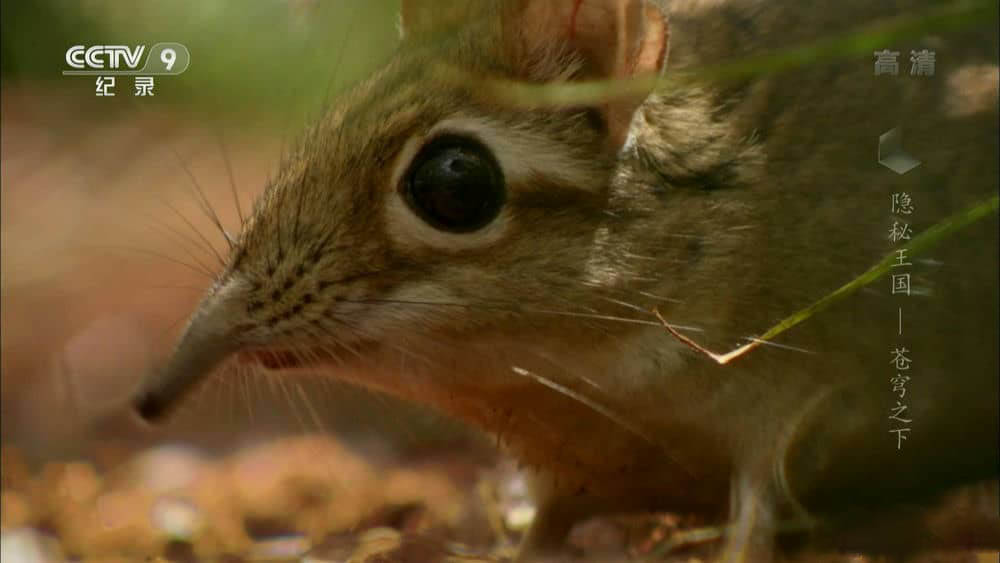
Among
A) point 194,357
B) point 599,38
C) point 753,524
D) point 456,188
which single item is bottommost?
point 753,524

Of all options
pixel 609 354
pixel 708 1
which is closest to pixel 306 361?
pixel 609 354

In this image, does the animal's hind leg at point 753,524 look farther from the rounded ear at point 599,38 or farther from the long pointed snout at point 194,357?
the long pointed snout at point 194,357

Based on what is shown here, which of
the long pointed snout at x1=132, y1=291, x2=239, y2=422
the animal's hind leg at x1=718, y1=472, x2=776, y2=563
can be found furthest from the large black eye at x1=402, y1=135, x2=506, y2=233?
the animal's hind leg at x1=718, y1=472, x2=776, y2=563

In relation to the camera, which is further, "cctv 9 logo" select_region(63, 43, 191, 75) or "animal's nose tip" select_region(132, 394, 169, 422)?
"cctv 9 logo" select_region(63, 43, 191, 75)

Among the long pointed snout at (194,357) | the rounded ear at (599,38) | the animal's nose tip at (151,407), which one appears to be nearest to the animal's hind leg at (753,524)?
the rounded ear at (599,38)
